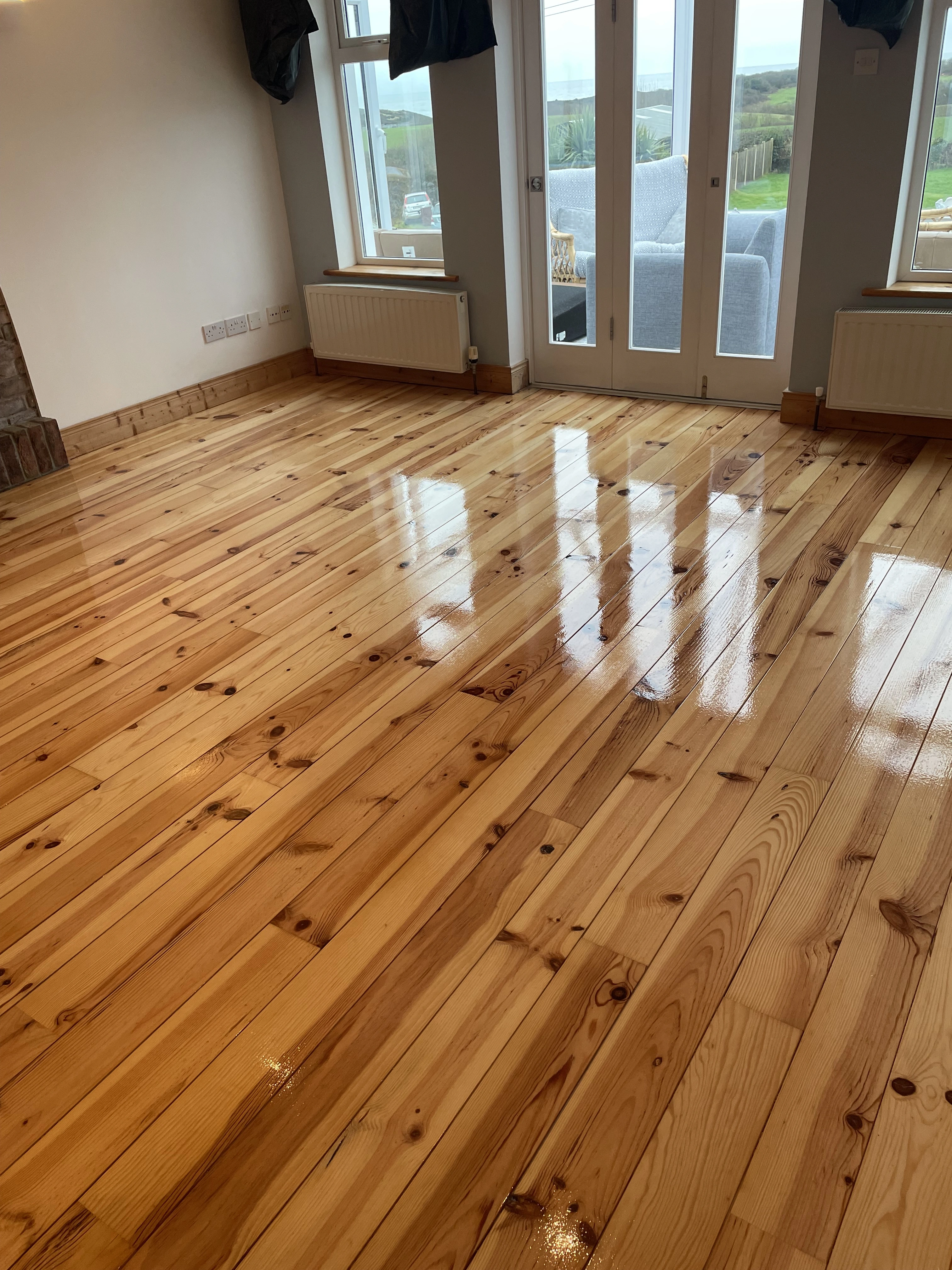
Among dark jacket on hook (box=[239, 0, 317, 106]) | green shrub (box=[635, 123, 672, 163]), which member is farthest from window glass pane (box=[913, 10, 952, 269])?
dark jacket on hook (box=[239, 0, 317, 106])

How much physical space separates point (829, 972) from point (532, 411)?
377 centimetres

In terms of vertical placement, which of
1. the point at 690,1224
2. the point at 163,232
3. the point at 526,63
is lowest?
the point at 690,1224

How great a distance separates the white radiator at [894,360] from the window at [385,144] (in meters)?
2.31

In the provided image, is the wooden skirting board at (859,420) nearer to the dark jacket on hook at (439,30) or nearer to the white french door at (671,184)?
the white french door at (671,184)

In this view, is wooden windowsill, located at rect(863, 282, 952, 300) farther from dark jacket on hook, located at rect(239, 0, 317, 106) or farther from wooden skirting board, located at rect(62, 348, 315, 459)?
wooden skirting board, located at rect(62, 348, 315, 459)

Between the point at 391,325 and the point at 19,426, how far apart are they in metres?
2.11

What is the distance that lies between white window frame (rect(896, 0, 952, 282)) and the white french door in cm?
44

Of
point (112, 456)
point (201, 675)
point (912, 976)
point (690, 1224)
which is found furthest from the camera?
point (112, 456)

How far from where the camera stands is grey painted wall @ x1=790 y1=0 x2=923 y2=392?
3732 mm

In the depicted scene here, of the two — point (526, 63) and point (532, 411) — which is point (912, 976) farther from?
point (526, 63)

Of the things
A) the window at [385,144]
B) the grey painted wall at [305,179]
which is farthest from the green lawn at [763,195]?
the grey painted wall at [305,179]

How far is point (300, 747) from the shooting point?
2.53 metres

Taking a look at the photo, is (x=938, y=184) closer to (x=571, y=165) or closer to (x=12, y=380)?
(x=571, y=165)

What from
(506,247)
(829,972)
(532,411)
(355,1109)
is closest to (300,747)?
(355,1109)
